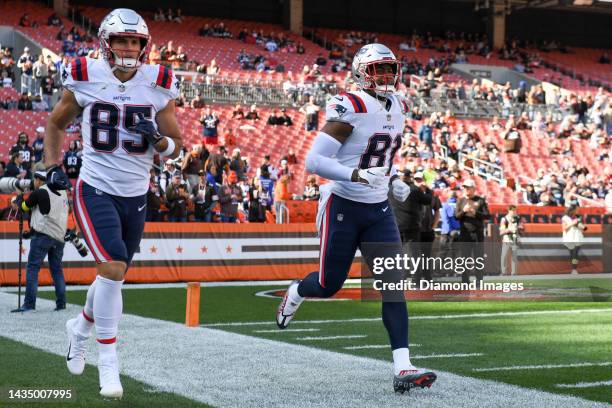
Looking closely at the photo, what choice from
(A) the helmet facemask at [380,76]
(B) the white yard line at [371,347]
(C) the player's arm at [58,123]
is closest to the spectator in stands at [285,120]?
(B) the white yard line at [371,347]

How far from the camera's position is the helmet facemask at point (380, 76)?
5.74 meters

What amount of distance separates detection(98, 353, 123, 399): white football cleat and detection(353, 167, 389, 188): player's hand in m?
1.68

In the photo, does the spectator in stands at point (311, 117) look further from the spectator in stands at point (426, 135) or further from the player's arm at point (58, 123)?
the player's arm at point (58, 123)

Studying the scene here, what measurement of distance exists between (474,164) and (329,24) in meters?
17.3

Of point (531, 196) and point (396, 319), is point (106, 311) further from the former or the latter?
point (531, 196)

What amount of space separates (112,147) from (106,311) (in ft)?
2.94

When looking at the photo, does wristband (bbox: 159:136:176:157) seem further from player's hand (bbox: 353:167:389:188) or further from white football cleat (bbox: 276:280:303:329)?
white football cleat (bbox: 276:280:303:329)

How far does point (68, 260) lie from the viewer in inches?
593

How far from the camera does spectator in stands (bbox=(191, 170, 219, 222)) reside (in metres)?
17.3

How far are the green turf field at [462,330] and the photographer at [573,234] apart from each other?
6.38 meters

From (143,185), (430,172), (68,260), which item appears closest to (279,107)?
(430,172)

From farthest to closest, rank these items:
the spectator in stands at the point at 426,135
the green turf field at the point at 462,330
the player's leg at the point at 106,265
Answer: the spectator in stands at the point at 426,135, the green turf field at the point at 462,330, the player's leg at the point at 106,265

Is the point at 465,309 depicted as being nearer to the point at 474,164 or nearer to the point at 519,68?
the point at 474,164

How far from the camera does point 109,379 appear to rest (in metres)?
5.05
